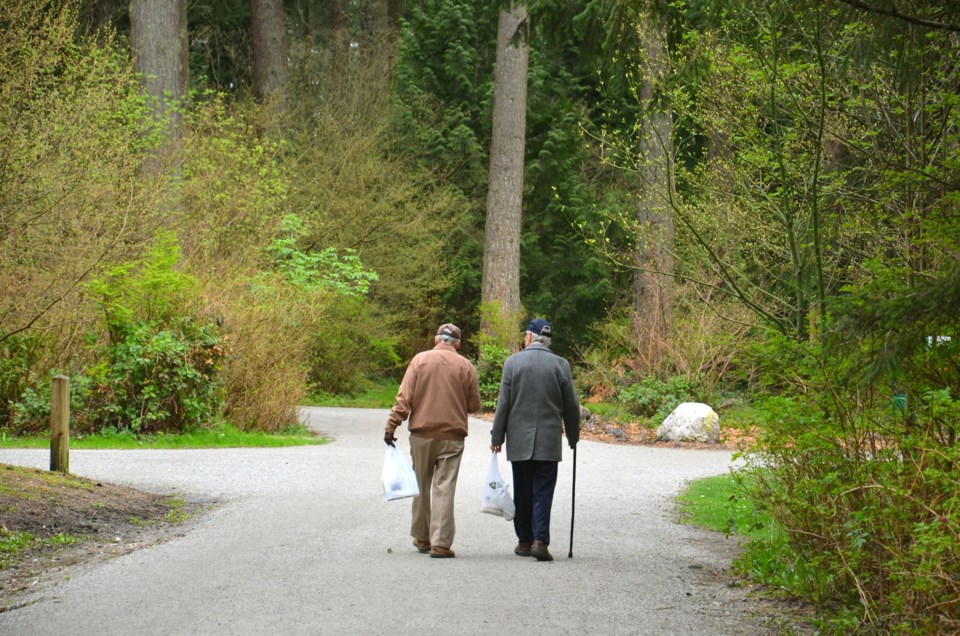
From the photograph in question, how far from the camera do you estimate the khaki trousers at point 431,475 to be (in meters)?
8.84

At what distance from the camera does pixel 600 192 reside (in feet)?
117

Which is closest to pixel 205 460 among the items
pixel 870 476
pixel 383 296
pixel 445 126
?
pixel 870 476

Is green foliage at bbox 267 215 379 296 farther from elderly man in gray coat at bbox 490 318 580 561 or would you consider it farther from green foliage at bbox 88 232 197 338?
elderly man in gray coat at bbox 490 318 580 561

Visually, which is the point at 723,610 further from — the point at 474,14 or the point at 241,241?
the point at 474,14

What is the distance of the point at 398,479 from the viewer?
8844mm

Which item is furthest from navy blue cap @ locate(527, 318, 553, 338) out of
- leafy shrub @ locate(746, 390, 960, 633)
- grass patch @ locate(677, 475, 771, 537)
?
grass patch @ locate(677, 475, 771, 537)

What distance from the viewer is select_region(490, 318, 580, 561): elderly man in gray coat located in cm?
872

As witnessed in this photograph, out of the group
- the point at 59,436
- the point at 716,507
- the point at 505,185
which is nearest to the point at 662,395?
the point at 505,185

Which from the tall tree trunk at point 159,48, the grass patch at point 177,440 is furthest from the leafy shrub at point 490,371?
the tall tree trunk at point 159,48

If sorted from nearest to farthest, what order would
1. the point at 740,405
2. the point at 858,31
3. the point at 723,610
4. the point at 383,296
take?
the point at 723,610, the point at 858,31, the point at 740,405, the point at 383,296

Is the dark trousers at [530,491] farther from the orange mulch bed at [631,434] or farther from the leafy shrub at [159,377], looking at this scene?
the orange mulch bed at [631,434]

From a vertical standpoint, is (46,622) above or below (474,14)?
below

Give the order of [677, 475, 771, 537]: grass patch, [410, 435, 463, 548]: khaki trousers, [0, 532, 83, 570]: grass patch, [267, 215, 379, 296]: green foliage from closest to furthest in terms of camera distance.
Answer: [0, 532, 83, 570]: grass patch → [410, 435, 463, 548]: khaki trousers → [677, 475, 771, 537]: grass patch → [267, 215, 379, 296]: green foliage

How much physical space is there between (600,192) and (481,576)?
94.3ft
